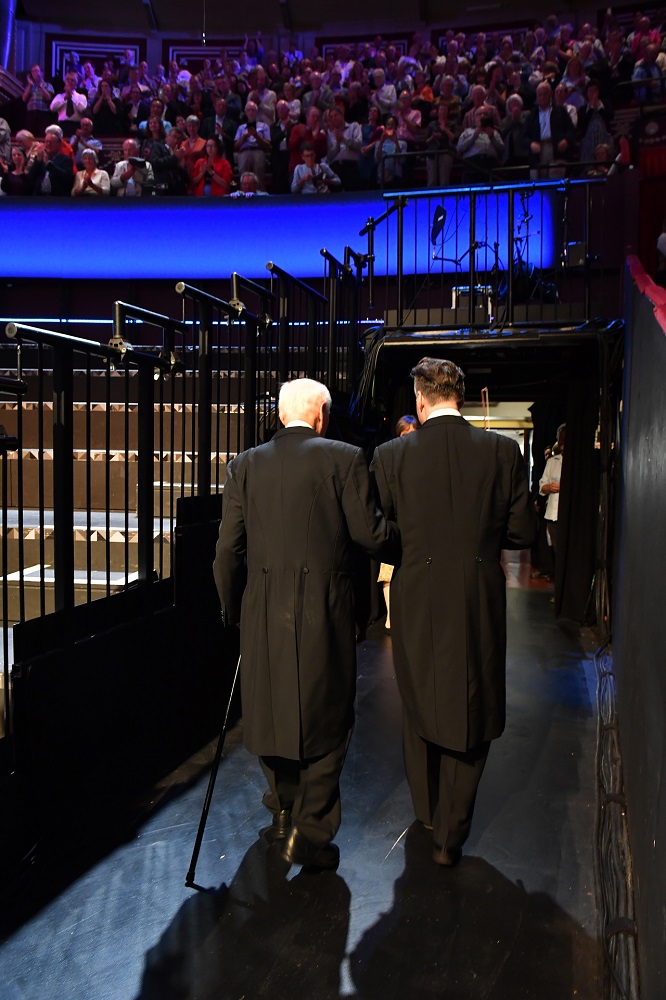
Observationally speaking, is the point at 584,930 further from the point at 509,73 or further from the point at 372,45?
the point at 372,45

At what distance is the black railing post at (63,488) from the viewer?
2525 mm

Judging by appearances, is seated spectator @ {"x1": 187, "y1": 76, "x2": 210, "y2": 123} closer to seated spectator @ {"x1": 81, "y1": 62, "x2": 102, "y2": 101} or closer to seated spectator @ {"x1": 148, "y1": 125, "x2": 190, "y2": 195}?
seated spectator @ {"x1": 148, "y1": 125, "x2": 190, "y2": 195}

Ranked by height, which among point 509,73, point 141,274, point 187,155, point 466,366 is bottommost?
point 466,366

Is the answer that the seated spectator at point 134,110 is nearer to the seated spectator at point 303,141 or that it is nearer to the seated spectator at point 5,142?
the seated spectator at point 5,142

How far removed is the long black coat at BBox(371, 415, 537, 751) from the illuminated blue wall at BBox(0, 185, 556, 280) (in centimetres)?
581

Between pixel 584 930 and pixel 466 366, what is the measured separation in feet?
17.1

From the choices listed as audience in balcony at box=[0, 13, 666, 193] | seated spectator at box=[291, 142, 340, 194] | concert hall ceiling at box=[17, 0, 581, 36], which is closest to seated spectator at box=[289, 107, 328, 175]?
audience in balcony at box=[0, 13, 666, 193]

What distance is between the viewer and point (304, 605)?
7.64ft

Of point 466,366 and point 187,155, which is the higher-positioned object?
point 187,155

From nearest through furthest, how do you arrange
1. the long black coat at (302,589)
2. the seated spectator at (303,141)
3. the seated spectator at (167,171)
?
the long black coat at (302,589), the seated spectator at (167,171), the seated spectator at (303,141)

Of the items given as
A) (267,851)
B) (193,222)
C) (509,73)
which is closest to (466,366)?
(193,222)

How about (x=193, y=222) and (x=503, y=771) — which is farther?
(x=193, y=222)

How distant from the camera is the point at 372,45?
1302 cm

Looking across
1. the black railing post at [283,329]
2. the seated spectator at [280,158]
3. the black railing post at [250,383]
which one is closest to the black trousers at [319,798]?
the black railing post at [250,383]
